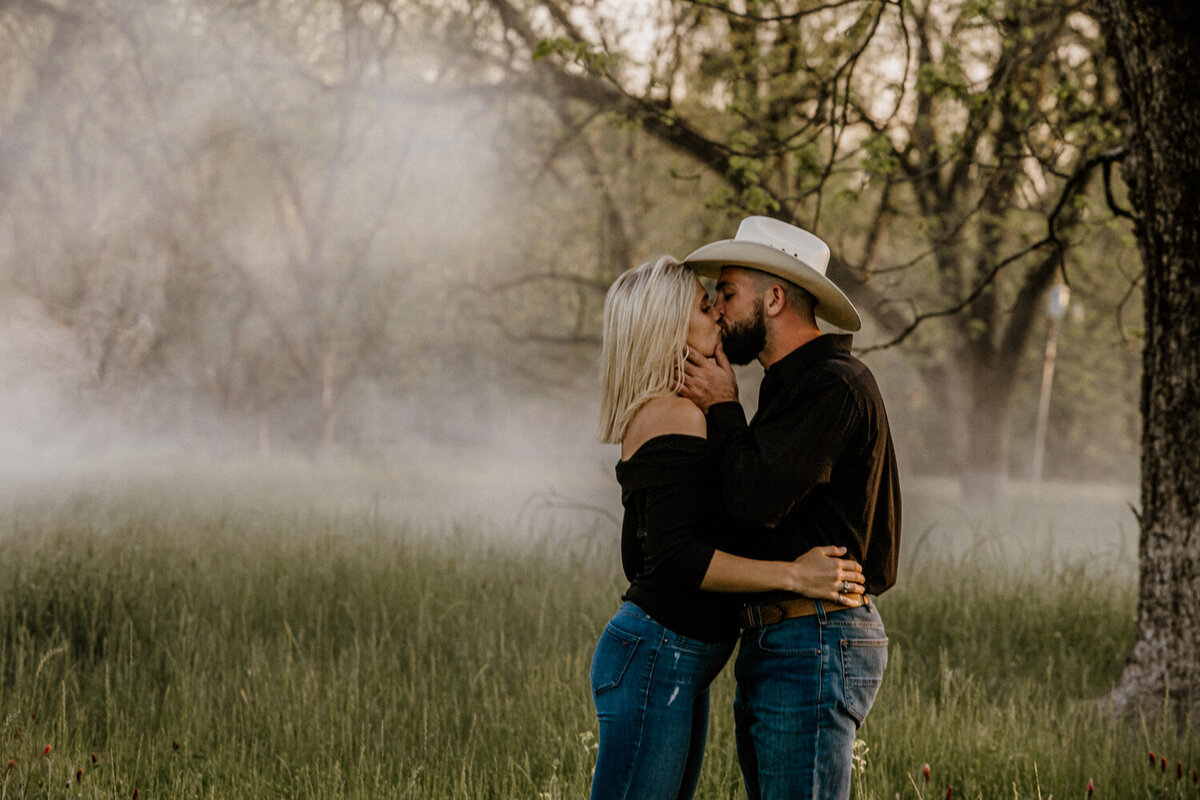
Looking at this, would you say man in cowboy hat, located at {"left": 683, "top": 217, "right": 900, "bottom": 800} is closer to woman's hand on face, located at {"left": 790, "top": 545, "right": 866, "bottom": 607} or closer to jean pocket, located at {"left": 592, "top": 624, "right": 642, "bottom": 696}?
woman's hand on face, located at {"left": 790, "top": 545, "right": 866, "bottom": 607}

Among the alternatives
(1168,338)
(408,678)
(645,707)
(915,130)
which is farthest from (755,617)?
(915,130)

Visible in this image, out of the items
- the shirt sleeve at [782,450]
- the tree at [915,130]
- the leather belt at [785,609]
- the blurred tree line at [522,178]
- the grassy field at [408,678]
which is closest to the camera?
the shirt sleeve at [782,450]

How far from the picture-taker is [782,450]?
7.04 ft

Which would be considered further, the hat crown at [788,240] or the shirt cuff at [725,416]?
the hat crown at [788,240]

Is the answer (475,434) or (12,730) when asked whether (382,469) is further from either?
(12,730)

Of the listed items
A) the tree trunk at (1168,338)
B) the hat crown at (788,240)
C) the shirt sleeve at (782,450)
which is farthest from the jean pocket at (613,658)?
the tree trunk at (1168,338)

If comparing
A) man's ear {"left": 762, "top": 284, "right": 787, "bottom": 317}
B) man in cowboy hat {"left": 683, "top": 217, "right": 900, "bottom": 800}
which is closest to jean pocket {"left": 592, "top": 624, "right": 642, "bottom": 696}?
man in cowboy hat {"left": 683, "top": 217, "right": 900, "bottom": 800}

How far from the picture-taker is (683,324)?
229 cm

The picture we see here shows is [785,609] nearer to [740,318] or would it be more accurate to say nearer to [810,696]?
[810,696]

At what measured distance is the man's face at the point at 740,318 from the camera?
7.96 feet

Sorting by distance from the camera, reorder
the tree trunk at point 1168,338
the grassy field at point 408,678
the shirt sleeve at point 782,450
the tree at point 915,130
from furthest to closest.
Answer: the tree at point 915,130
the tree trunk at point 1168,338
the grassy field at point 408,678
the shirt sleeve at point 782,450

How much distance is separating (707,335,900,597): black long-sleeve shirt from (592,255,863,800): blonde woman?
7 centimetres

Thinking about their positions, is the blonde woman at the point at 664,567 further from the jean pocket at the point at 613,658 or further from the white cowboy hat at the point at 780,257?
the white cowboy hat at the point at 780,257

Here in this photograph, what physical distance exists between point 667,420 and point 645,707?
664mm
